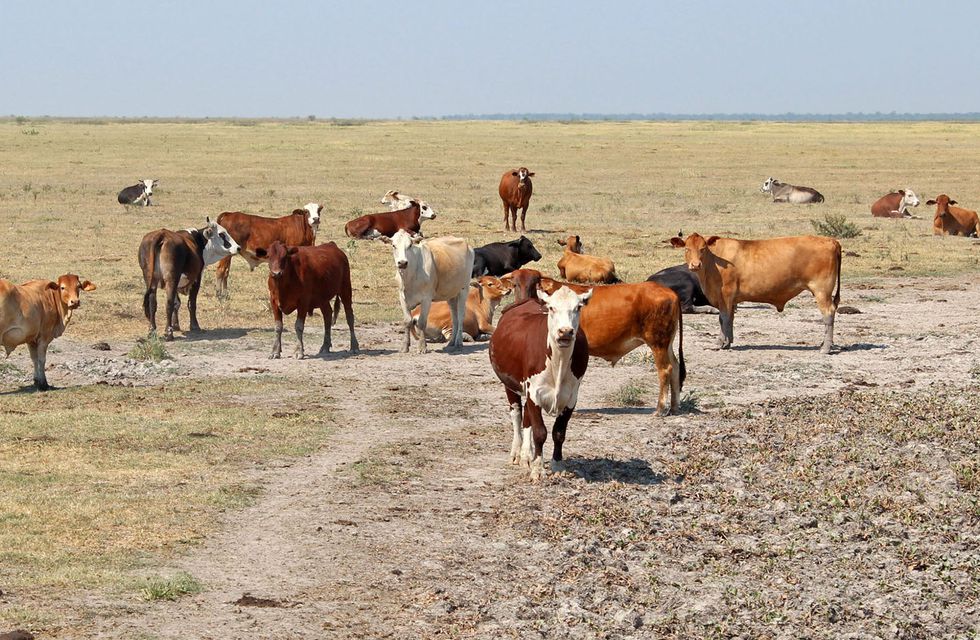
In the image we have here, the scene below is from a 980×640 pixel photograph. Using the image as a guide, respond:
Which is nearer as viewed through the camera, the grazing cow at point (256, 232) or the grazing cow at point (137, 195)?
the grazing cow at point (256, 232)

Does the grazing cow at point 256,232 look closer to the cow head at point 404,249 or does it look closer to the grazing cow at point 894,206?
the cow head at point 404,249

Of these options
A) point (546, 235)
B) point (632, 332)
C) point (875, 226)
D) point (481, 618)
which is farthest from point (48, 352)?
point (875, 226)

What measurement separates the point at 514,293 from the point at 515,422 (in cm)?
461

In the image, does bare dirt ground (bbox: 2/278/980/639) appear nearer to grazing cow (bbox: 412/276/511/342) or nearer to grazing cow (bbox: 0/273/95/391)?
grazing cow (bbox: 0/273/95/391)

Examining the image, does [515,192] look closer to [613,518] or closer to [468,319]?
[468,319]

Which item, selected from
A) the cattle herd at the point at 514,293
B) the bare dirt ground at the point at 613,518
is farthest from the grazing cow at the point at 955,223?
the bare dirt ground at the point at 613,518

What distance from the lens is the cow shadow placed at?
10648mm

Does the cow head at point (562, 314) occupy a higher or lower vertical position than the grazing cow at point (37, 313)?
higher

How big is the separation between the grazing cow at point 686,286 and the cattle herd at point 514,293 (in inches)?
0.8

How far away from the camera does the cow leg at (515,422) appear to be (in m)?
11.0

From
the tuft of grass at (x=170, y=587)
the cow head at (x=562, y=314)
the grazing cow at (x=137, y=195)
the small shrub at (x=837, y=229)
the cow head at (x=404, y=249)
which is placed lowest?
the tuft of grass at (x=170, y=587)

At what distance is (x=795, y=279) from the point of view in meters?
16.8

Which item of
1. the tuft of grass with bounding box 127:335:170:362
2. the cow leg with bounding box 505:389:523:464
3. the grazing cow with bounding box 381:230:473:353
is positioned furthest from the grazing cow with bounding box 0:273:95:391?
the cow leg with bounding box 505:389:523:464

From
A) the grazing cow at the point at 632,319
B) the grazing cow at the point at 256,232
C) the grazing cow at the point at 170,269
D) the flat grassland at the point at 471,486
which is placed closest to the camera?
the flat grassland at the point at 471,486
